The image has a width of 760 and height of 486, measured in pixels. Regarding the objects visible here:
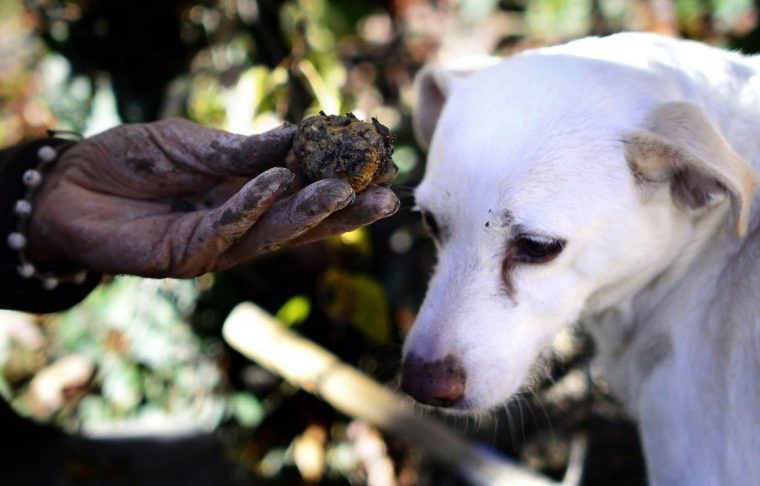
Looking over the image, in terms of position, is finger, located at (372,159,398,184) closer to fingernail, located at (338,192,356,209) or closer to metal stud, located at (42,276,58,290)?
fingernail, located at (338,192,356,209)

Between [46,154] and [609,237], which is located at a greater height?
[46,154]

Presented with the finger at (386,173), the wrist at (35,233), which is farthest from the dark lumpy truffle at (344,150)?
the wrist at (35,233)

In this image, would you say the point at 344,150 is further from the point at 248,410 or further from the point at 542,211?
the point at 248,410

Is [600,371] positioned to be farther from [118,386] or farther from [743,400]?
[118,386]

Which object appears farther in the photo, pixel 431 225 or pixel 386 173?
pixel 431 225

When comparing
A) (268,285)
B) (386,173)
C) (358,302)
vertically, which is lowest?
(268,285)

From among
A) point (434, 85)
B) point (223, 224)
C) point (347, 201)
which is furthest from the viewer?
point (434, 85)

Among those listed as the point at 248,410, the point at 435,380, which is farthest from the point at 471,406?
the point at 248,410
